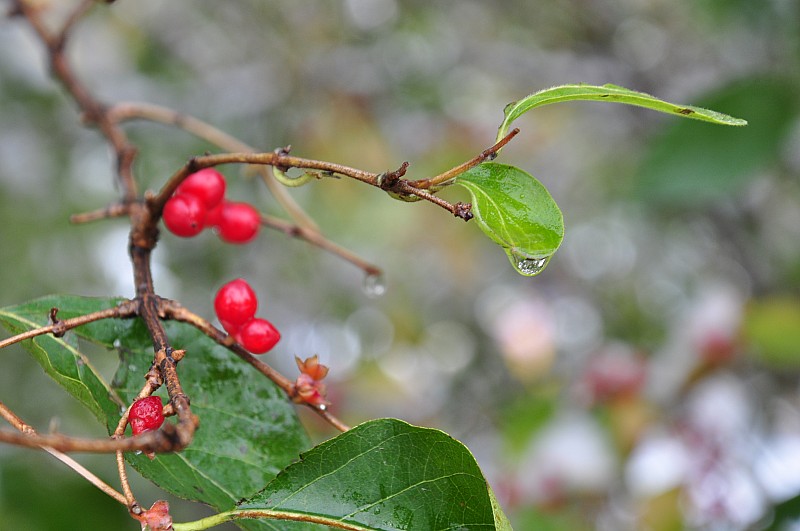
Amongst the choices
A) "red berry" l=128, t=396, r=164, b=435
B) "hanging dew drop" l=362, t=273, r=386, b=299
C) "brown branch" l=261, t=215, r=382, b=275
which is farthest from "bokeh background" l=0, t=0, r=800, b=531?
"red berry" l=128, t=396, r=164, b=435

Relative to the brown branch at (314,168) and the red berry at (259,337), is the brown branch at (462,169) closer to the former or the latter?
the brown branch at (314,168)

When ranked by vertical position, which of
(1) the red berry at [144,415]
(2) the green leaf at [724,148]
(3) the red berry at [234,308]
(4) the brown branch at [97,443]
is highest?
(2) the green leaf at [724,148]

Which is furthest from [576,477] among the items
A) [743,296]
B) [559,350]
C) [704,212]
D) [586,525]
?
[559,350]

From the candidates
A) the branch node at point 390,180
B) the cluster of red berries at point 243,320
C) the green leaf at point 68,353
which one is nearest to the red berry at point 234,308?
the cluster of red berries at point 243,320

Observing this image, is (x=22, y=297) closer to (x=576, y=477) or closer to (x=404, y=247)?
(x=404, y=247)

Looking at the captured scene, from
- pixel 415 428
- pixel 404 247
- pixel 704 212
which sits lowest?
pixel 415 428

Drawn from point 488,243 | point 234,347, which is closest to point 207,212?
point 234,347
